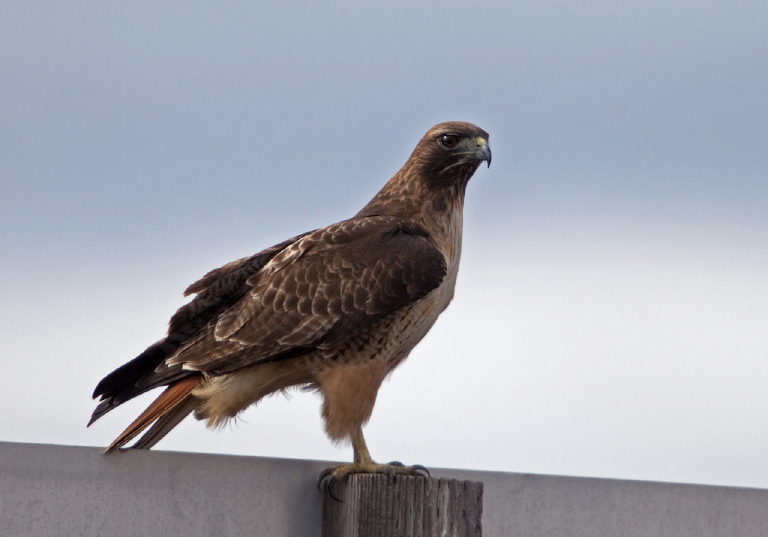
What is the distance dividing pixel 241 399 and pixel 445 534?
2.07 m

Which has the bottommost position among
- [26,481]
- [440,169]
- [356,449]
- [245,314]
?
[26,481]

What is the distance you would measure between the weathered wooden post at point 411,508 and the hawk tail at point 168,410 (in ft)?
5.59

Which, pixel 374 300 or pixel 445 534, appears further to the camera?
pixel 374 300

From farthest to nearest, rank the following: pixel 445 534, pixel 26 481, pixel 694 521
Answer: pixel 694 521, pixel 445 534, pixel 26 481

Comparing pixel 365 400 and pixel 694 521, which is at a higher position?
pixel 365 400

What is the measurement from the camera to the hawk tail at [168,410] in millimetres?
4527

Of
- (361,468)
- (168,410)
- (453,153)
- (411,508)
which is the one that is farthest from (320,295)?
(411,508)

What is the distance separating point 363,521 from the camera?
2.99m

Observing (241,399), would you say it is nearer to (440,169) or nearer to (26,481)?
(440,169)

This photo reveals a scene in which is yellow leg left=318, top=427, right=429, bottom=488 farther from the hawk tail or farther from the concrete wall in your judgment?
the hawk tail

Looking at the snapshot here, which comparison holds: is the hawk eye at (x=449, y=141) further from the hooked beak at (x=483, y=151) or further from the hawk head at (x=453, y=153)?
the hooked beak at (x=483, y=151)

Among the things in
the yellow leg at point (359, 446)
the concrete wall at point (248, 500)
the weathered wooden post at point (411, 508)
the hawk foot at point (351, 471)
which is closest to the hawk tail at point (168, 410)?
the yellow leg at point (359, 446)

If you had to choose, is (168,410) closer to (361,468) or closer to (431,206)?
(361,468)

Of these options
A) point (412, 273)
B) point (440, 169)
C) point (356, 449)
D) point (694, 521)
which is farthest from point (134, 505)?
point (440, 169)
